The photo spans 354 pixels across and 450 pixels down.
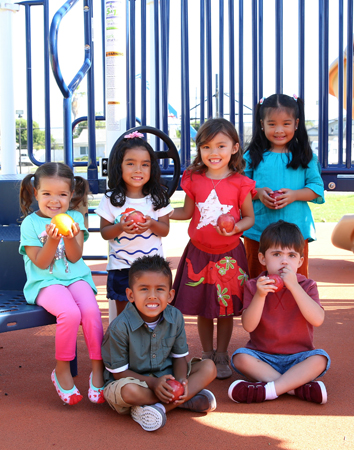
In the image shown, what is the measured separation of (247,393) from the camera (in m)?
2.86

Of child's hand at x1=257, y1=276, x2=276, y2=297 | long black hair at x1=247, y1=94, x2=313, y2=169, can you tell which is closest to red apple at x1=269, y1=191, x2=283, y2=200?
long black hair at x1=247, y1=94, x2=313, y2=169

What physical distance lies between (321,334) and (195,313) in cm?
140

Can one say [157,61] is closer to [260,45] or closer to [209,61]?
[209,61]

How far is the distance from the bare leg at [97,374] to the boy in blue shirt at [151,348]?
0.04m

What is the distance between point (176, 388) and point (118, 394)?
1.01ft

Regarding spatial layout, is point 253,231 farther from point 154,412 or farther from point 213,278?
point 154,412

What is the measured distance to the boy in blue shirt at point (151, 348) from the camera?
2719 millimetres

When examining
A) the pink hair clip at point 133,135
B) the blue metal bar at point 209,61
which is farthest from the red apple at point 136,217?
the blue metal bar at point 209,61

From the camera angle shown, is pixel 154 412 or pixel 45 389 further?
pixel 45 389

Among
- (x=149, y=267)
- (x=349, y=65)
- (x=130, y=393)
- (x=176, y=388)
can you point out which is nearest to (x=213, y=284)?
(x=149, y=267)

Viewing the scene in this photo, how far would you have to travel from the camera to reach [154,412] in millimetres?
2557

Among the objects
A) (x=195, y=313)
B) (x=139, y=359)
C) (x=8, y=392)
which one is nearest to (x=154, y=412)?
(x=139, y=359)

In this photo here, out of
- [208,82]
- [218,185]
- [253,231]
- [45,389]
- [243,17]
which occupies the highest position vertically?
[243,17]

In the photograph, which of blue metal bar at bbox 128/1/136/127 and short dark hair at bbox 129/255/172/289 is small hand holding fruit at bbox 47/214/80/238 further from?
blue metal bar at bbox 128/1/136/127
